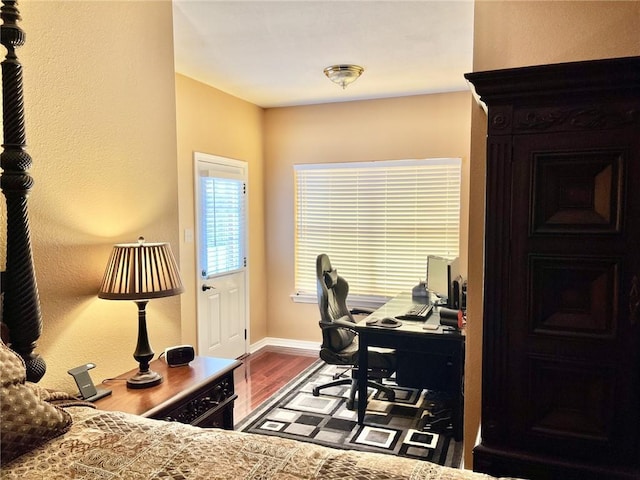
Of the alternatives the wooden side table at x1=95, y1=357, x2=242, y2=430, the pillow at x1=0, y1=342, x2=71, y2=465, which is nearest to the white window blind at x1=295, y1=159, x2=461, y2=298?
the wooden side table at x1=95, y1=357, x2=242, y2=430

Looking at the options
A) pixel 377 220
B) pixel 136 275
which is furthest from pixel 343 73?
pixel 136 275

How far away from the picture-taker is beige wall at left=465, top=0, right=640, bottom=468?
1863 millimetres

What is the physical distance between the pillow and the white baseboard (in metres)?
3.84

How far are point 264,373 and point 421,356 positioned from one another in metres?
1.68

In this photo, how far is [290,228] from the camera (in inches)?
A: 207

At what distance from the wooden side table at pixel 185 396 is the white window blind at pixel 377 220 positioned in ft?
9.54

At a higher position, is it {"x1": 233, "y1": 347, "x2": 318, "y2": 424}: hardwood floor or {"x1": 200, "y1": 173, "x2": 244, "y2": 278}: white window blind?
{"x1": 200, "y1": 173, "x2": 244, "y2": 278}: white window blind

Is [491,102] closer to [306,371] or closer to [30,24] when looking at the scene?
[30,24]

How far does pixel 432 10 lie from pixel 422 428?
8.99 feet

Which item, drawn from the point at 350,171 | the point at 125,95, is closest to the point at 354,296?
the point at 350,171

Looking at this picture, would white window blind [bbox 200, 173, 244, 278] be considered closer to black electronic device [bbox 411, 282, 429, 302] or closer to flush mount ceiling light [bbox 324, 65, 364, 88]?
flush mount ceiling light [bbox 324, 65, 364, 88]

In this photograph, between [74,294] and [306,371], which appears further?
[306,371]

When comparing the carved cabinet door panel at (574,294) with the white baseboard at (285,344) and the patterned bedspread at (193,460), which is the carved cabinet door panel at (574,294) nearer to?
the patterned bedspread at (193,460)

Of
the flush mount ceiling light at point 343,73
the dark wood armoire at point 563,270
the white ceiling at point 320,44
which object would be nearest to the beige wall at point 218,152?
the white ceiling at point 320,44
